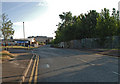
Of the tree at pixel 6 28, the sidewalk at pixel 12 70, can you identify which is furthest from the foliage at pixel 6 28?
the sidewalk at pixel 12 70

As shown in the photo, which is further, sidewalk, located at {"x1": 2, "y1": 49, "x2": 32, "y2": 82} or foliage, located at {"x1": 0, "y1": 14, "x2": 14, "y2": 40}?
foliage, located at {"x1": 0, "y1": 14, "x2": 14, "y2": 40}

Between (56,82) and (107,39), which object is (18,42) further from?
(56,82)

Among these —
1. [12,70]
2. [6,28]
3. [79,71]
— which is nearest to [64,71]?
[79,71]

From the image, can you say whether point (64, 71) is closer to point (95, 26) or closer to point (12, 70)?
point (12, 70)

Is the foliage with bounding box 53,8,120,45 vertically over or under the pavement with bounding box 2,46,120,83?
over

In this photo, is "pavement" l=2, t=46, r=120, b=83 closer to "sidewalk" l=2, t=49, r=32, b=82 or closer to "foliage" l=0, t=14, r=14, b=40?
"sidewalk" l=2, t=49, r=32, b=82

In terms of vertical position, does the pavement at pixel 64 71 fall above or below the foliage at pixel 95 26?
below

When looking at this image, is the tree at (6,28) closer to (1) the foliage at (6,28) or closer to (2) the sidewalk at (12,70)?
(1) the foliage at (6,28)

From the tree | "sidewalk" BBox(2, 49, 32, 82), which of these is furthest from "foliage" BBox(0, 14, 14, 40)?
"sidewalk" BBox(2, 49, 32, 82)

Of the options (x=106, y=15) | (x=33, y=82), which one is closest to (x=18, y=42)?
(x=106, y=15)

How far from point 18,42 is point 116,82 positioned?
90.4 m

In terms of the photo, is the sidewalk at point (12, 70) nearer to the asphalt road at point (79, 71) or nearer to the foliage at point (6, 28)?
the asphalt road at point (79, 71)

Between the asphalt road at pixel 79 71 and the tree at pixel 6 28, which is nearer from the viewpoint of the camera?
the asphalt road at pixel 79 71

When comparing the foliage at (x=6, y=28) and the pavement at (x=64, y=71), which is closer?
the pavement at (x=64, y=71)
